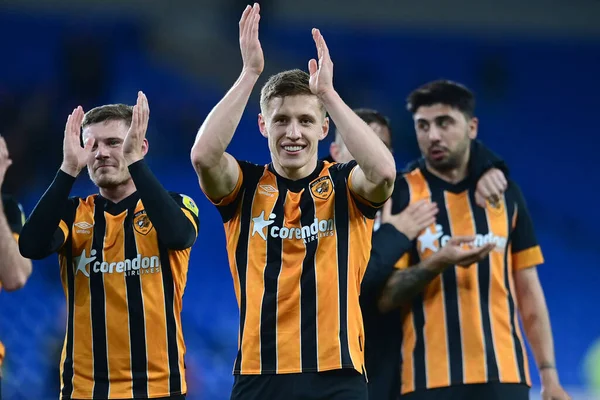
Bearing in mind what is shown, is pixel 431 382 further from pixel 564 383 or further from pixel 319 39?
pixel 564 383

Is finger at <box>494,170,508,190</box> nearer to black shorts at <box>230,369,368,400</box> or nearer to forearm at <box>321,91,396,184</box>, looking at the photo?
forearm at <box>321,91,396,184</box>

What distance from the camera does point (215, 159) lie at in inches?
117

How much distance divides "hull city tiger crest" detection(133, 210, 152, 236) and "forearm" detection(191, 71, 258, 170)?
0.61 metres

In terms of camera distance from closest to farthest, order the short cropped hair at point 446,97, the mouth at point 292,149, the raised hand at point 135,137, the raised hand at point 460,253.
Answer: the mouth at point 292,149, the raised hand at point 135,137, the raised hand at point 460,253, the short cropped hair at point 446,97

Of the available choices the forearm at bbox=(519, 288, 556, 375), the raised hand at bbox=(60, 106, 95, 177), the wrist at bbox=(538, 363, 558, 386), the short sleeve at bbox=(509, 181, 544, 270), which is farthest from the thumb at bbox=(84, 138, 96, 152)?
the wrist at bbox=(538, 363, 558, 386)

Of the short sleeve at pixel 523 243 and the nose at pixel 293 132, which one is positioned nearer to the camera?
the nose at pixel 293 132

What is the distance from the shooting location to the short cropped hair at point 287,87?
3170 mm

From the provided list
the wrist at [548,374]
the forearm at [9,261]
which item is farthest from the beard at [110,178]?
the wrist at [548,374]

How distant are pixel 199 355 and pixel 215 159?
16.3 ft

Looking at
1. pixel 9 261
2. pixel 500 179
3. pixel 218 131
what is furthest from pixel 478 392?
pixel 9 261

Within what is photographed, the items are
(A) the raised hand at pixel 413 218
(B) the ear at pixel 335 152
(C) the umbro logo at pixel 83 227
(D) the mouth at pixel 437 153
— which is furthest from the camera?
(B) the ear at pixel 335 152

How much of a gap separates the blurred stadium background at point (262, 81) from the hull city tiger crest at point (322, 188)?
4616mm

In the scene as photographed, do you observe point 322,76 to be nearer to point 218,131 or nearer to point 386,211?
point 218,131

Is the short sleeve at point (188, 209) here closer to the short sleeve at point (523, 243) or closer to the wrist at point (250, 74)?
the wrist at point (250, 74)
